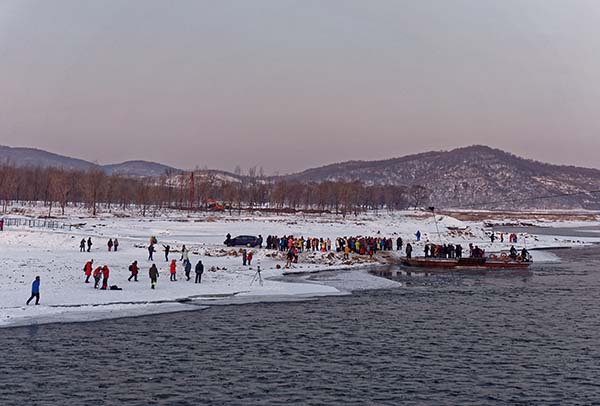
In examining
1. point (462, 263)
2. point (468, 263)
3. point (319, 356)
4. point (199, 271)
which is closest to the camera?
point (319, 356)

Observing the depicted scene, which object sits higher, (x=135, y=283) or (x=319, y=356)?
(x=135, y=283)

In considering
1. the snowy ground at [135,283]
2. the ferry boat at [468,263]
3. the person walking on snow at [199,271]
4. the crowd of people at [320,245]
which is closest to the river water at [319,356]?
the snowy ground at [135,283]

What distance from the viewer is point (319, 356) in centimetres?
2339

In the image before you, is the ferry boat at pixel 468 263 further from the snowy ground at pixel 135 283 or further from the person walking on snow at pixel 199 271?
the person walking on snow at pixel 199 271

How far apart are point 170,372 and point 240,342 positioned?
4.96 meters

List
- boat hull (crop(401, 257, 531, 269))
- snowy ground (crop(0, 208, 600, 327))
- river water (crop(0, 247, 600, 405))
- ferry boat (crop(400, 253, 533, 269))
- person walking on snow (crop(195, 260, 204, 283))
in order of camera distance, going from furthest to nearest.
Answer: boat hull (crop(401, 257, 531, 269)), ferry boat (crop(400, 253, 533, 269)), person walking on snow (crop(195, 260, 204, 283)), snowy ground (crop(0, 208, 600, 327)), river water (crop(0, 247, 600, 405))

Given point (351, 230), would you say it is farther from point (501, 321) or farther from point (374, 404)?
point (374, 404)

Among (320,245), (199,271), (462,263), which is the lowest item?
(462,263)

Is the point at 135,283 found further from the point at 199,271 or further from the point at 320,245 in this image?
the point at 320,245

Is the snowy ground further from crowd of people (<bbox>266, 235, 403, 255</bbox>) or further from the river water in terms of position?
the river water

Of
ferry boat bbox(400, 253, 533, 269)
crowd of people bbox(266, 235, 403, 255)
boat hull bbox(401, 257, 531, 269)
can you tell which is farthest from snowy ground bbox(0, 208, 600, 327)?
ferry boat bbox(400, 253, 533, 269)

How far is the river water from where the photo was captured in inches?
733

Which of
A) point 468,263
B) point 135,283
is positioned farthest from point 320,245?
point 135,283

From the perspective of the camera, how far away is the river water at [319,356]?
18.6 m
